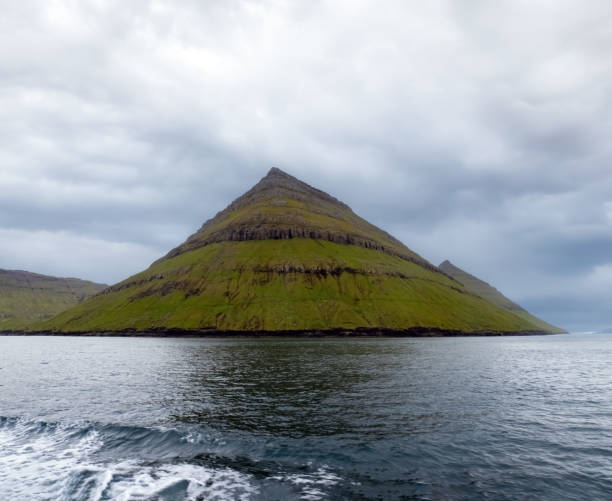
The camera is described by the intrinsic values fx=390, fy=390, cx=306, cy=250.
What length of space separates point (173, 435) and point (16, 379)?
4972cm

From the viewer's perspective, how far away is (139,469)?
78.1 ft

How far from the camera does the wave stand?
2048 cm

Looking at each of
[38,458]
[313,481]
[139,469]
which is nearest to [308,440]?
[313,481]

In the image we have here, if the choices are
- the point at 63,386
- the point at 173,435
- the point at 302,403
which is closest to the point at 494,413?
the point at 302,403

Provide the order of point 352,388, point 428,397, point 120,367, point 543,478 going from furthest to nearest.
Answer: point 120,367
point 352,388
point 428,397
point 543,478

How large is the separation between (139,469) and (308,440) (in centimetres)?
1137

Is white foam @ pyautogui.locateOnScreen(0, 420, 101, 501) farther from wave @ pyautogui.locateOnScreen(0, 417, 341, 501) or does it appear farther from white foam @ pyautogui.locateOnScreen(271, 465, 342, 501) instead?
white foam @ pyautogui.locateOnScreen(271, 465, 342, 501)

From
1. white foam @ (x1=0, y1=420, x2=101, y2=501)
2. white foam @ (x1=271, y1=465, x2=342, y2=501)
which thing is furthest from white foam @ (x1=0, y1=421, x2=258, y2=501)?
white foam @ (x1=271, y1=465, x2=342, y2=501)

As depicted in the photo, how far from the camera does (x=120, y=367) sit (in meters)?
77.4

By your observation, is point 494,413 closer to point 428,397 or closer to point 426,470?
point 428,397

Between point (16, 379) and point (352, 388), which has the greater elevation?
point (352, 388)

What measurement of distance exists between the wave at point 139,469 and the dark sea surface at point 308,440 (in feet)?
0.39

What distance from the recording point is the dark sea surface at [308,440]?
20984 millimetres

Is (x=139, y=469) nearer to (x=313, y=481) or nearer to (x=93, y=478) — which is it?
(x=93, y=478)
